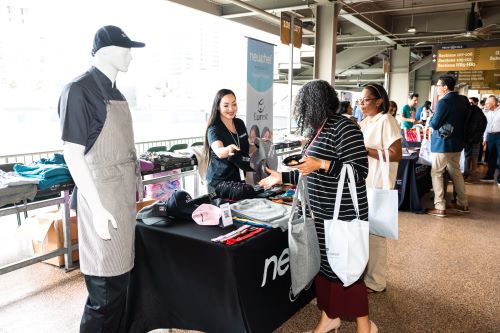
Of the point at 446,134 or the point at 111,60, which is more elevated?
the point at 111,60

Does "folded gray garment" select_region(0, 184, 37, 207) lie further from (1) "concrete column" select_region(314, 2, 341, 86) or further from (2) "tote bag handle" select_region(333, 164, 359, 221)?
(1) "concrete column" select_region(314, 2, 341, 86)

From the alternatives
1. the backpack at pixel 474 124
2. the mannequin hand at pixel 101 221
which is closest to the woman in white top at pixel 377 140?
the mannequin hand at pixel 101 221

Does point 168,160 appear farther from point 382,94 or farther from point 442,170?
point 442,170

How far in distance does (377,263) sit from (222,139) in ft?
4.75

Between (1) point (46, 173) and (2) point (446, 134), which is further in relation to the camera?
(2) point (446, 134)

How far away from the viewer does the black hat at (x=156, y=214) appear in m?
1.95

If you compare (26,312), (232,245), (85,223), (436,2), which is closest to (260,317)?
(232,245)

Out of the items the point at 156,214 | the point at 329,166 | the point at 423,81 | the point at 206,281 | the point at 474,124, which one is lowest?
the point at 206,281

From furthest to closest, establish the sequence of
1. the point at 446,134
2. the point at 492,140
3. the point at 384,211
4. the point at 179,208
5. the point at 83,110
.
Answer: the point at 492,140, the point at 446,134, the point at 384,211, the point at 179,208, the point at 83,110

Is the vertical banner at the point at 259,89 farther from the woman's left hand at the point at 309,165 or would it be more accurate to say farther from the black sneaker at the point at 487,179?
the black sneaker at the point at 487,179

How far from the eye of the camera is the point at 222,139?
2686 mm

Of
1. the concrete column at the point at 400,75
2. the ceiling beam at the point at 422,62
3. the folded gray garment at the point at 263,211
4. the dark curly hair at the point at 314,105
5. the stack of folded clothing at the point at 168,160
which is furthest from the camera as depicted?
the ceiling beam at the point at 422,62

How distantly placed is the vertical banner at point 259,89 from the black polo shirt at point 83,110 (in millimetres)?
3392

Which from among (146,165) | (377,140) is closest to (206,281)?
(377,140)
